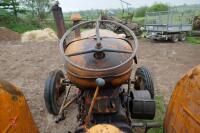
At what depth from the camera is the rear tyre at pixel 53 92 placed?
3615 millimetres

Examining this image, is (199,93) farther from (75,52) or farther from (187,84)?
(75,52)

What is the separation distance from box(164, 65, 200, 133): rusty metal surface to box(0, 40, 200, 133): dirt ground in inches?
64.2

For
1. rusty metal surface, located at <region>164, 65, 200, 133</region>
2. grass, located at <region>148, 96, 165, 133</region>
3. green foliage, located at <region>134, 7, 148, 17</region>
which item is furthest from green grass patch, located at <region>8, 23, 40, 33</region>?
rusty metal surface, located at <region>164, 65, 200, 133</region>

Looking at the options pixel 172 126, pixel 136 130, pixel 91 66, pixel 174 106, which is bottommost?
pixel 136 130

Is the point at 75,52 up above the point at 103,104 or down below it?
above

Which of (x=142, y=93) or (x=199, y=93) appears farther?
(x=142, y=93)

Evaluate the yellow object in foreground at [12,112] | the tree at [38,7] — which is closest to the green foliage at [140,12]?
the tree at [38,7]

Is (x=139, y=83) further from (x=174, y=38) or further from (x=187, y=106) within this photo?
(x=174, y=38)

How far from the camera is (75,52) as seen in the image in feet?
9.64

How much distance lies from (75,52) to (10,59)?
18.7 feet

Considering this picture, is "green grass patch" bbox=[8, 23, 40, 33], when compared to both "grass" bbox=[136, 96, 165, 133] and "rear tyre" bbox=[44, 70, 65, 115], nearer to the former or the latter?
"grass" bbox=[136, 96, 165, 133]

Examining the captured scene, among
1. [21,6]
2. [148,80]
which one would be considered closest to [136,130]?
[148,80]

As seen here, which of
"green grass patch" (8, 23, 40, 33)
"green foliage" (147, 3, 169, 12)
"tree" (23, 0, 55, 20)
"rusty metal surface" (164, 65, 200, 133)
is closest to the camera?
"rusty metal surface" (164, 65, 200, 133)

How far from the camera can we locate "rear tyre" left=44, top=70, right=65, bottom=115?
3615 mm
